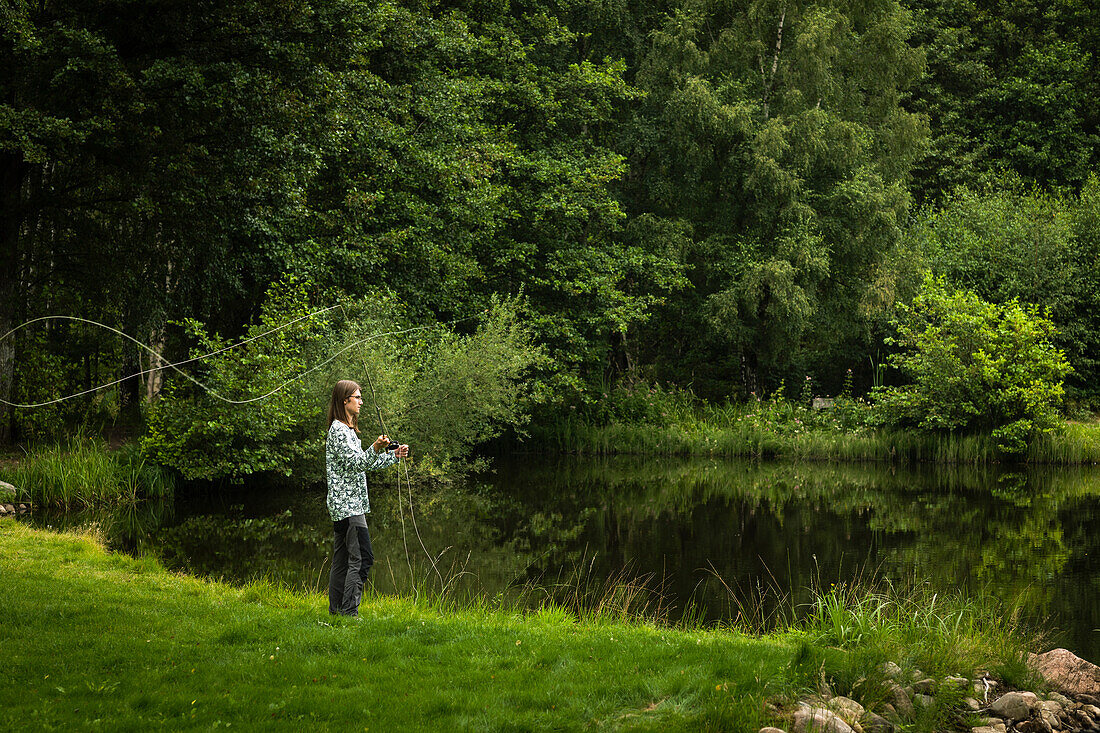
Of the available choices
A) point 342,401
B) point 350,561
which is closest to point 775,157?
point 342,401

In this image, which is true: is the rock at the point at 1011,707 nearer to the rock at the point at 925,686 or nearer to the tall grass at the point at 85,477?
the rock at the point at 925,686

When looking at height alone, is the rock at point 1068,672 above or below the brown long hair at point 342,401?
below

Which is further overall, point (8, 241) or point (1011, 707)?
point (8, 241)

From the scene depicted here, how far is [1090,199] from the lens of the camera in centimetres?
3034

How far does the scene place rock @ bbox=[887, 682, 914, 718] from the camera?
565 centimetres

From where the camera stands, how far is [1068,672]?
6656mm

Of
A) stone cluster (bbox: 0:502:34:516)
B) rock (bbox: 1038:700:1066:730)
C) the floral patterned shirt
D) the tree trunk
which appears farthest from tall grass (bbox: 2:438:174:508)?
rock (bbox: 1038:700:1066:730)

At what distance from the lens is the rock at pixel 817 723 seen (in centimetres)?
501

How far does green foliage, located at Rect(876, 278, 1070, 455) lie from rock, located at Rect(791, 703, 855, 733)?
1858 centimetres

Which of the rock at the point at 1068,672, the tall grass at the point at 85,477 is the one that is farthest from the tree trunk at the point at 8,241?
the rock at the point at 1068,672

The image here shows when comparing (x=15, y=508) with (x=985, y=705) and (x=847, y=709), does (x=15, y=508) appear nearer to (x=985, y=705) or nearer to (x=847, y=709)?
(x=847, y=709)

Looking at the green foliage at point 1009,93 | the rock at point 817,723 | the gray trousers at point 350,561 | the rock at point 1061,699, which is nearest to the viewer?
the rock at point 817,723

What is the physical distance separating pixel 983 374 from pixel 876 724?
724 inches

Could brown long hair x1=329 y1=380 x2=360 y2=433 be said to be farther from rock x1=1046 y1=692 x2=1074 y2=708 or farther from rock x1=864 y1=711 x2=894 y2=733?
rock x1=1046 y1=692 x2=1074 y2=708
